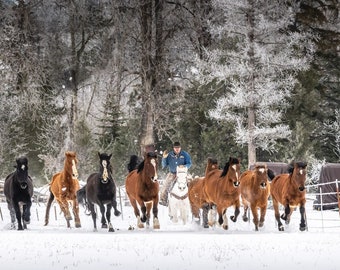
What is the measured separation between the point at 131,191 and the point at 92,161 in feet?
77.9

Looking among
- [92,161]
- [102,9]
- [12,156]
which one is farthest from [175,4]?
[12,156]

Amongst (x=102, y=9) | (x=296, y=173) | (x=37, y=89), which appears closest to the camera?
(x=296, y=173)

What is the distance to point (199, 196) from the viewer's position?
2014cm

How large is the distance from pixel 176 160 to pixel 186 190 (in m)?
0.92

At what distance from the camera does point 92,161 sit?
43219 millimetres

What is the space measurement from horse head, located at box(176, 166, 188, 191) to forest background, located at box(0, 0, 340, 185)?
12.6 m

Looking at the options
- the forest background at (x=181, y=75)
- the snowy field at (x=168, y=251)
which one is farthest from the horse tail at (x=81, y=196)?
A: the forest background at (x=181, y=75)

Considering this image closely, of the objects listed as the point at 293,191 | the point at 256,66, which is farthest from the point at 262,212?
the point at 256,66

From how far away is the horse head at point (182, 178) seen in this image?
20.2m

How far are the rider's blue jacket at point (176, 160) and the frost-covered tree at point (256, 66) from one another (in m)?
14.3

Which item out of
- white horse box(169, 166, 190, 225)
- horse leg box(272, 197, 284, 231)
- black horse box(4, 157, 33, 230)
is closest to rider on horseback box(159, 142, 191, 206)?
white horse box(169, 166, 190, 225)

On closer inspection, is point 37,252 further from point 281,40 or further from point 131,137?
point 131,137

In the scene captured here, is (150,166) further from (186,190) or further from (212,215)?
(186,190)

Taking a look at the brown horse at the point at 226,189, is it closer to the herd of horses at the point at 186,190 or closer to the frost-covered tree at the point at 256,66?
the herd of horses at the point at 186,190
